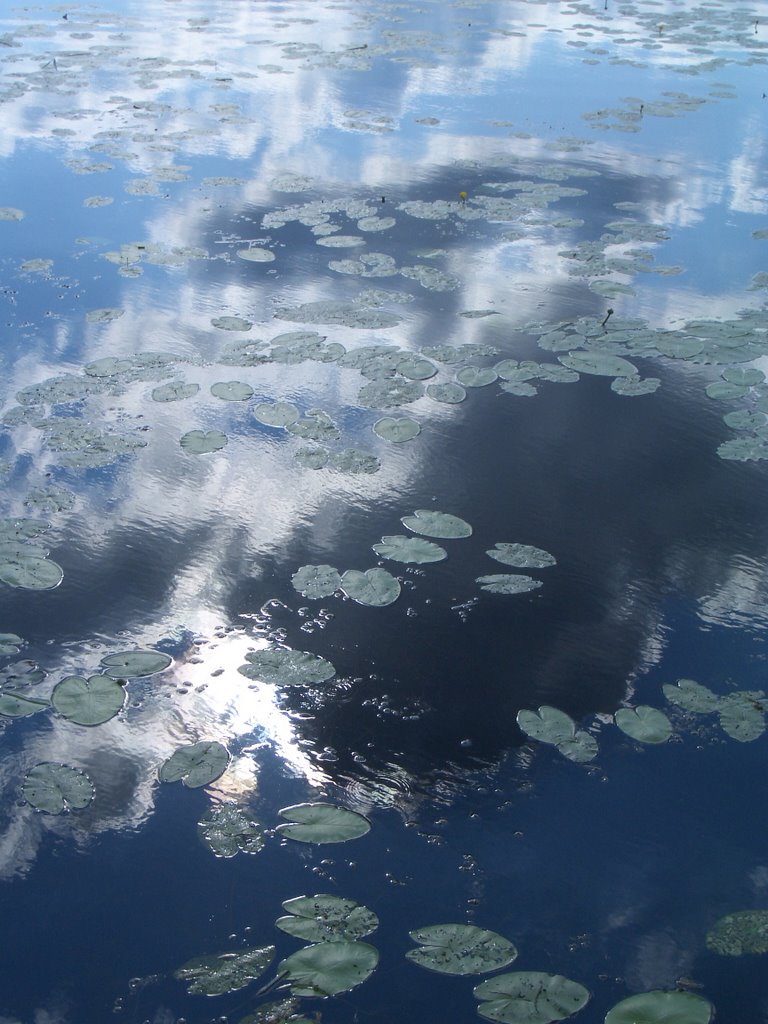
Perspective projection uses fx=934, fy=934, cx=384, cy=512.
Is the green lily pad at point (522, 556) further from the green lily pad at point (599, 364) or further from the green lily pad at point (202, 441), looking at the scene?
the green lily pad at point (599, 364)

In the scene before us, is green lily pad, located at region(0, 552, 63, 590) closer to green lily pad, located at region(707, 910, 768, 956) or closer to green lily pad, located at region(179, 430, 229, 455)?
green lily pad, located at region(179, 430, 229, 455)

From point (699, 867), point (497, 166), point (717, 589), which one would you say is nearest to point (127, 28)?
point (497, 166)

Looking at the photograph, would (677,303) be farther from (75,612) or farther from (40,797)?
(40,797)

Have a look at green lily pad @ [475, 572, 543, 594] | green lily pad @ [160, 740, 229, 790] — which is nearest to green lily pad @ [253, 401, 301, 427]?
green lily pad @ [475, 572, 543, 594]

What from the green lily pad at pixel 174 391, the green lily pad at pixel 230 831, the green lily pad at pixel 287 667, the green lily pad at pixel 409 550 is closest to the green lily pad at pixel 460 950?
the green lily pad at pixel 230 831

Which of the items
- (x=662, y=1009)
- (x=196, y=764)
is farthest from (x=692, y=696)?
(x=196, y=764)

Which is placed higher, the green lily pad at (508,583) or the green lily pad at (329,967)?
the green lily pad at (508,583)

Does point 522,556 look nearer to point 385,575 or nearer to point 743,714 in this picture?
point 385,575
